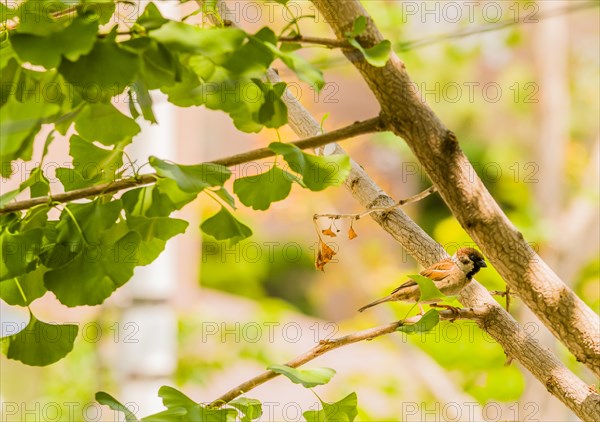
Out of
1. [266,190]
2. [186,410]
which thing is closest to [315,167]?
[266,190]

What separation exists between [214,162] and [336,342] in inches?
5.8

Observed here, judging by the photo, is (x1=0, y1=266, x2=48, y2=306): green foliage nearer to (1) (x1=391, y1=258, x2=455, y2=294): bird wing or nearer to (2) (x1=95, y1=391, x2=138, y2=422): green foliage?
(2) (x1=95, y1=391, x2=138, y2=422): green foliage

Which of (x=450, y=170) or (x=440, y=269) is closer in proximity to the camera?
(x=450, y=170)

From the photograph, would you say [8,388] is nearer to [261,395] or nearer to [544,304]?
[261,395]

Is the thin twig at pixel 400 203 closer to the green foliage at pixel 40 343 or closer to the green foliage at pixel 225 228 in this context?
the green foliage at pixel 225 228

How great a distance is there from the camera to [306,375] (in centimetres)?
43

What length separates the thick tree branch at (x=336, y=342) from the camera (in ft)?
1.47

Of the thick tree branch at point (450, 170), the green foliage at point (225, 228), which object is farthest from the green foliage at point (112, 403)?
the thick tree branch at point (450, 170)

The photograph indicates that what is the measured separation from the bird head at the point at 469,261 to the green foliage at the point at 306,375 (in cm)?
18

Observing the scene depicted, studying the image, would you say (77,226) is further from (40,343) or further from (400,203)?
(400,203)

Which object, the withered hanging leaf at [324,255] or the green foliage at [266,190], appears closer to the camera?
the green foliage at [266,190]

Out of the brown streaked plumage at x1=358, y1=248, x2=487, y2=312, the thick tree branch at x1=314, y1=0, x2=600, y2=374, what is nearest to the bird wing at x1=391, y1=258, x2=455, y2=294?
the brown streaked plumage at x1=358, y1=248, x2=487, y2=312

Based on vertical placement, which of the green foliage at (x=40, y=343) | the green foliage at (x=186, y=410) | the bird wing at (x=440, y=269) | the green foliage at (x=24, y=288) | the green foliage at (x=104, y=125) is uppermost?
the green foliage at (x=104, y=125)

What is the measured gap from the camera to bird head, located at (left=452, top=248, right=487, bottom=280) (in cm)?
59
